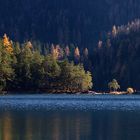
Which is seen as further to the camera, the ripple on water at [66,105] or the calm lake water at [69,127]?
the ripple on water at [66,105]

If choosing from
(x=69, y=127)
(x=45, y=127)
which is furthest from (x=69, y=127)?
(x=45, y=127)

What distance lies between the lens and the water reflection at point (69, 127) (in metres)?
69.8

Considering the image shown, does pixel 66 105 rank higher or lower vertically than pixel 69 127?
higher

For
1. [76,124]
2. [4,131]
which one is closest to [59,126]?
[76,124]

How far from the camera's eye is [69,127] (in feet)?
264

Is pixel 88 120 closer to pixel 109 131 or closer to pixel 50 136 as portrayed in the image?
pixel 109 131

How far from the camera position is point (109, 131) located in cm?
7562

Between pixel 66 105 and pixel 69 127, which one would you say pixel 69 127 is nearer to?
pixel 69 127

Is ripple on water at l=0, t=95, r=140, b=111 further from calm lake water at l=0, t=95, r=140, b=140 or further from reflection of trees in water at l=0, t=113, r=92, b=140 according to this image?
reflection of trees in water at l=0, t=113, r=92, b=140

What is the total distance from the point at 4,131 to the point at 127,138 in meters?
16.8

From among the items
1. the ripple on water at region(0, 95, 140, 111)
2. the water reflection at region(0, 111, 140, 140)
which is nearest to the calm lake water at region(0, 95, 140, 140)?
the water reflection at region(0, 111, 140, 140)

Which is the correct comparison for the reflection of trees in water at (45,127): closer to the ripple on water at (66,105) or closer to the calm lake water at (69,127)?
the calm lake water at (69,127)

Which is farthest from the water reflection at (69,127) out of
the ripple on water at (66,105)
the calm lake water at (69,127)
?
the ripple on water at (66,105)

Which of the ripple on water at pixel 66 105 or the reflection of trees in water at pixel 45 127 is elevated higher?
the ripple on water at pixel 66 105
